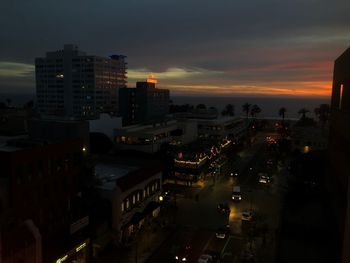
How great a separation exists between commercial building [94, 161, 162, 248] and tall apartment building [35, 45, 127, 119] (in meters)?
108

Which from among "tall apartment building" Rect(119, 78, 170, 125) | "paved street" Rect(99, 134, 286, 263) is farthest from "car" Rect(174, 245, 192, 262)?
"tall apartment building" Rect(119, 78, 170, 125)

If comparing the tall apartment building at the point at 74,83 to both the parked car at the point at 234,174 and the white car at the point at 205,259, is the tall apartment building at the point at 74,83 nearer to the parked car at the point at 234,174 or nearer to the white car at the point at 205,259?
the parked car at the point at 234,174

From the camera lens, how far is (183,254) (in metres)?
31.9

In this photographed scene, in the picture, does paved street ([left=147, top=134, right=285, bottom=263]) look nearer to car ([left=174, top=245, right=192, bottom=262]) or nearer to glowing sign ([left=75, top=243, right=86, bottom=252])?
car ([left=174, top=245, right=192, bottom=262])

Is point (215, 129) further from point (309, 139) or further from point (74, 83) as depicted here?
point (74, 83)

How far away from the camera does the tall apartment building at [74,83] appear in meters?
150

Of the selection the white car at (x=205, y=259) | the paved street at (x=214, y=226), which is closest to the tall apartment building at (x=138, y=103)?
the paved street at (x=214, y=226)

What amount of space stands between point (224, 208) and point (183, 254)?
554 inches

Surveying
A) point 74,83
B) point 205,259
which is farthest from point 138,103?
point 205,259

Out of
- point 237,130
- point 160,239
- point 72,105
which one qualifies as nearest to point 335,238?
point 160,239

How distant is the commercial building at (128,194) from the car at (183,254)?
649 cm

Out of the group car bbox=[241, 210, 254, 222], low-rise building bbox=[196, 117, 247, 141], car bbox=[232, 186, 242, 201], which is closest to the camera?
car bbox=[241, 210, 254, 222]

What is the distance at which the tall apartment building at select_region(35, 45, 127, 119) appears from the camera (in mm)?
149750

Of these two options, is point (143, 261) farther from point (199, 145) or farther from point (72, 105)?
point (72, 105)
